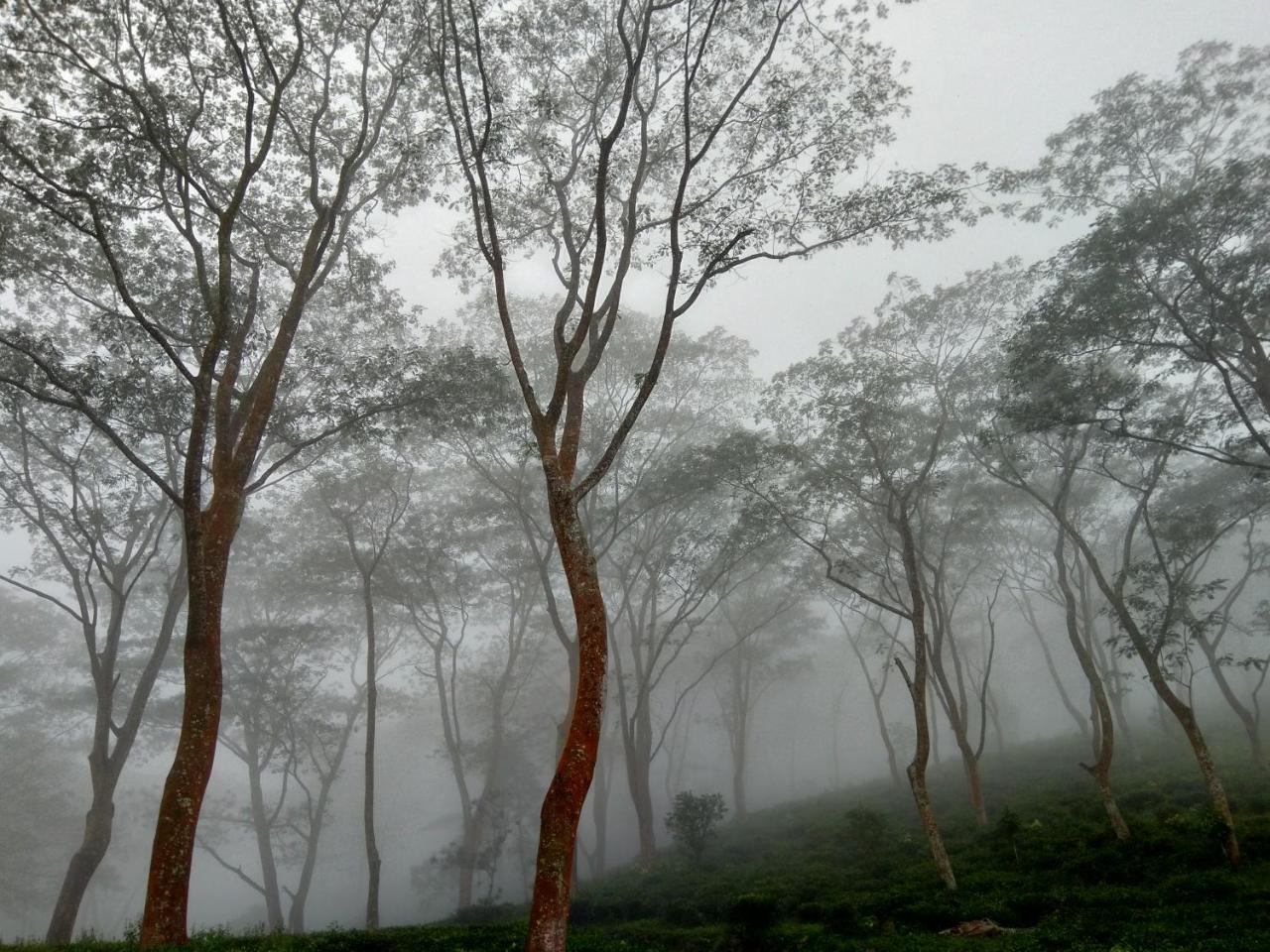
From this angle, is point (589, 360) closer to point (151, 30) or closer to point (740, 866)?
point (151, 30)

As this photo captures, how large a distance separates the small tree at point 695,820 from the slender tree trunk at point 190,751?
14847 millimetres

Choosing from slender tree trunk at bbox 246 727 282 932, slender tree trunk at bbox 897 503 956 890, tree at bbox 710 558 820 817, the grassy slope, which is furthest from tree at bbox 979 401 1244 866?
slender tree trunk at bbox 246 727 282 932

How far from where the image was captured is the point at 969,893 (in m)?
11.8

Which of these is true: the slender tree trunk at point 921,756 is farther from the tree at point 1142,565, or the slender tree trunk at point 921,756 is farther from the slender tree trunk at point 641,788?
the slender tree trunk at point 641,788

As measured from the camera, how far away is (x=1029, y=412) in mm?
15430

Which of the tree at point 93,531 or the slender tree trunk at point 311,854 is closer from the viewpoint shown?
the tree at point 93,531

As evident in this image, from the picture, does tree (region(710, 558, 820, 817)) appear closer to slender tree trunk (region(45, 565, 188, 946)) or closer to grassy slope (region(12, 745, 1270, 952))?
grassy slope (region(12, 745, 1270, 952))

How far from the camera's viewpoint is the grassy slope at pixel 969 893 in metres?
9.24

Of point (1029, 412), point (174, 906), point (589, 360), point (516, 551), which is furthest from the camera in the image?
point (516, 551)

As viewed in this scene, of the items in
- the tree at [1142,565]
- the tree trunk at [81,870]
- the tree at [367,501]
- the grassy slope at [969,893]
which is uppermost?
the tree at [367,501]

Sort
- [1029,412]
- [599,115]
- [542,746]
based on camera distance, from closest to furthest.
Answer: [599,115] < [1029,412] < [542,746]

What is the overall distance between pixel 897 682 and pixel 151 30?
74997 mm

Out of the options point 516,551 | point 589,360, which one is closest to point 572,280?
point 589,360

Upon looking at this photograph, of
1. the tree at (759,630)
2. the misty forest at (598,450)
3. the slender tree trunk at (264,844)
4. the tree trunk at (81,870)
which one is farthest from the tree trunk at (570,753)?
the tree at (759,630)
